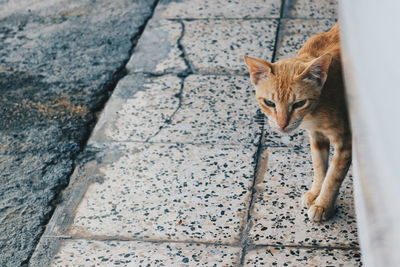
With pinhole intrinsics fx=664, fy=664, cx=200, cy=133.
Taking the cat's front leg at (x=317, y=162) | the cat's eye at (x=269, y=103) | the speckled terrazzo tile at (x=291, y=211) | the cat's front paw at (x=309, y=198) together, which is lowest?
the speckled terrazzo tile at (x=291, y=211)

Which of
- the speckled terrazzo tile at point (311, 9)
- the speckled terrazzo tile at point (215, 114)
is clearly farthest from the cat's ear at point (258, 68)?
the speckled terrazzo tile at point (311, 9)

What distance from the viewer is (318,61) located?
2.66 m

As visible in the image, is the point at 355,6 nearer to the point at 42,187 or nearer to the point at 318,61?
the point at 318,61

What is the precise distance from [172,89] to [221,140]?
66 cm

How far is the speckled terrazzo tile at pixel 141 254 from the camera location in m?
2.93

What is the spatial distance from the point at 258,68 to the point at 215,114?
116cm

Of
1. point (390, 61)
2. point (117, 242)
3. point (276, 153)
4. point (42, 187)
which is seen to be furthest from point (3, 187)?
point (390, 61)

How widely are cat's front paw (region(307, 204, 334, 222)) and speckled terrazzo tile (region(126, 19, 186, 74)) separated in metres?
1.70

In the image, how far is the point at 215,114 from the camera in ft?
13.0

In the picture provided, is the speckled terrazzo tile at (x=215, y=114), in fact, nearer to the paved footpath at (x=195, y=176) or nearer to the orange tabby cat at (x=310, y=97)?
the paved footpath at (x=195, y=176)

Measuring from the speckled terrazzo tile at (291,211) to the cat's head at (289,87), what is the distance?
1.67ft

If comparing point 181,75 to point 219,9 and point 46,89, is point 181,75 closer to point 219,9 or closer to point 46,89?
point 46,89

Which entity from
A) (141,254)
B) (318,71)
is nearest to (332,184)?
(318,71)

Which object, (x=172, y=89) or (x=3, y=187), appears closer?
(x=3, y=187)
